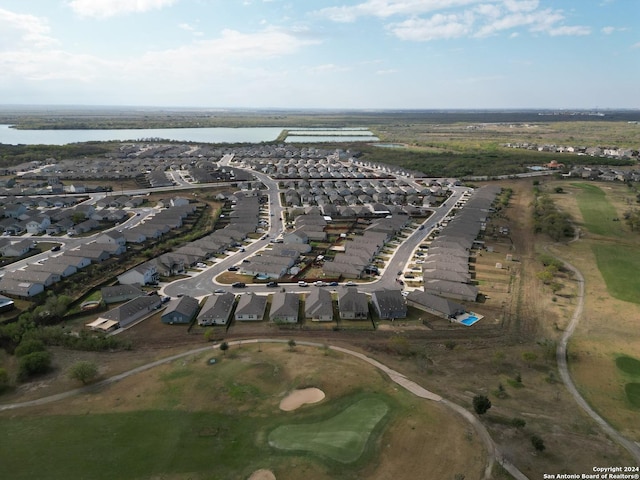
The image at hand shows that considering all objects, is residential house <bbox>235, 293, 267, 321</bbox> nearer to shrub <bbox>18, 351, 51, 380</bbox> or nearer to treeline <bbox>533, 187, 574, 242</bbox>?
shrub <bbox>18, 351, 51, 380</bbox>

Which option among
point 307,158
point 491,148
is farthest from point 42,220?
point 491,148

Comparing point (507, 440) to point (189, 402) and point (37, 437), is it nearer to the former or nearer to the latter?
point (189, 402)

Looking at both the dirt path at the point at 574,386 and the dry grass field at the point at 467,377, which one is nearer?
the dry grass field at the point at 467,377

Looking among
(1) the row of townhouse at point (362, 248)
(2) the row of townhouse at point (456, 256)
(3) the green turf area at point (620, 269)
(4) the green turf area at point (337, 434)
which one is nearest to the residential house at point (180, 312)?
(1) the row of townhouse at point (362, 248)

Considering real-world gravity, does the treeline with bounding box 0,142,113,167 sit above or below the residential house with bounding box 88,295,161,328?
above

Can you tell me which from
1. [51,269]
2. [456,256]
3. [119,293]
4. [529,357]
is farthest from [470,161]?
[51,269]

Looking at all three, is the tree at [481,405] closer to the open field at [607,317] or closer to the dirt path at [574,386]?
the dirt path at [574,386]

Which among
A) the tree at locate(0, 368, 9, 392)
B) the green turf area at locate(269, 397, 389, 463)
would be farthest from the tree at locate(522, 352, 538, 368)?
the tree at locate(0, 368, 9, 392)
